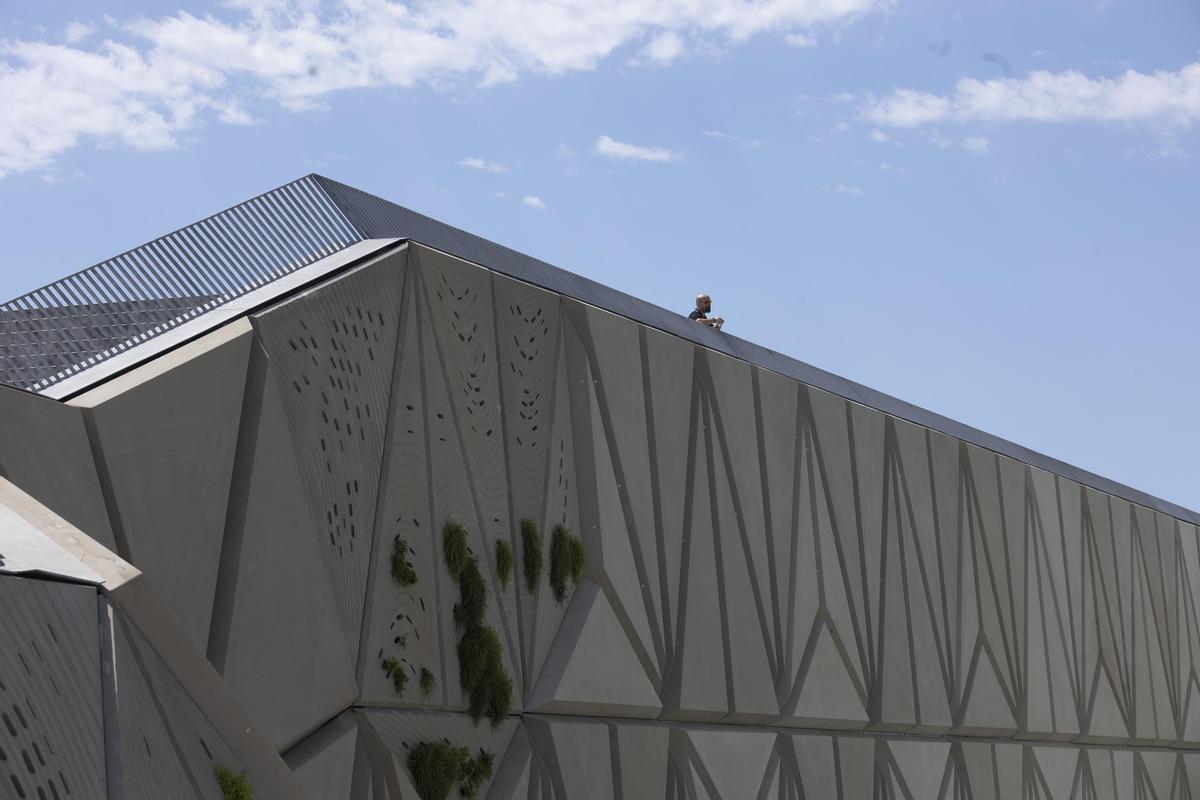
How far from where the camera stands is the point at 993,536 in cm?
2330

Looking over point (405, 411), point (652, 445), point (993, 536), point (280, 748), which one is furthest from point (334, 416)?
point (993, 536)

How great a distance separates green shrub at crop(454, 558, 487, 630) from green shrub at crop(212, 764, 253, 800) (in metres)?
6.37

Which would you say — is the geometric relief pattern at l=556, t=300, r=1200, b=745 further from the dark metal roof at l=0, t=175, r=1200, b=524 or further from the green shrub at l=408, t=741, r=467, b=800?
the green shrub at l=408, t=741, r=467, b=800

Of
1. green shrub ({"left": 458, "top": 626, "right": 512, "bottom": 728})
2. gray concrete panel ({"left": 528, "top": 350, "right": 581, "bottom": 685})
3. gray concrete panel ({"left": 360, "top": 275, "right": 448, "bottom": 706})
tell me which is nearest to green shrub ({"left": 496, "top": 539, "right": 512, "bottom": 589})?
gray concrete panel ({"left": 528, "top": 350, "right": 581, "bottom": 685})

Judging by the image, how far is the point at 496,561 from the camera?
1227 cm

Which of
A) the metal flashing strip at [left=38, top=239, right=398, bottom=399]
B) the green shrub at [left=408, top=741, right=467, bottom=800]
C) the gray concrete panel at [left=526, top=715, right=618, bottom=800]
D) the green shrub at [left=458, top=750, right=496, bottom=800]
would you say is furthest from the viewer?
the gray concrete panel at [left=526, top=715, right=618, bottom=800]

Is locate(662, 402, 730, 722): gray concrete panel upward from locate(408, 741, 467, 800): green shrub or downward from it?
upward

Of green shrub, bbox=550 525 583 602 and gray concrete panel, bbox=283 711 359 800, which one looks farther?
green shrub, bbox=550 525 583 602

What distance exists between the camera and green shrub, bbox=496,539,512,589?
40.3 feet

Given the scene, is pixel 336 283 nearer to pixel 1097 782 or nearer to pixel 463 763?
pixel 463 763

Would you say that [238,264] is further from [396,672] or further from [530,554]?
[530,554]

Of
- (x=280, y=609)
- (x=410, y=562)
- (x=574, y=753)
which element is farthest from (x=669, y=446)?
(x=280, y=609)

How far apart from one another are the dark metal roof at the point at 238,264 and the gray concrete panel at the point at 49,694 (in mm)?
3684

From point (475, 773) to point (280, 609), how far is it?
9.34ft
